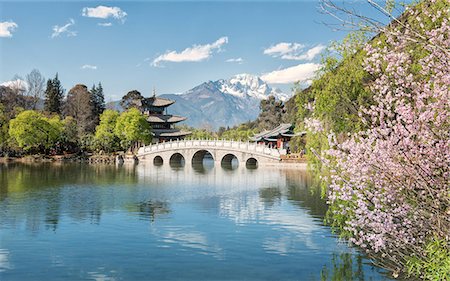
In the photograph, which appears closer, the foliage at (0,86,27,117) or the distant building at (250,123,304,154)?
the distant building at (250,123,304,154)

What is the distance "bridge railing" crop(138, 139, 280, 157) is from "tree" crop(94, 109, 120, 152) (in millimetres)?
4609

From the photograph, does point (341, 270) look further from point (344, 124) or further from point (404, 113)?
point (404, 113)

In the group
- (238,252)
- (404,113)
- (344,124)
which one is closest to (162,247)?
(238,252)

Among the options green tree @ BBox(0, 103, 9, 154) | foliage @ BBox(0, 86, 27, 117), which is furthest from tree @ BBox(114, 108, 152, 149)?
foliage @ BBox(0, 86, 27, 117)

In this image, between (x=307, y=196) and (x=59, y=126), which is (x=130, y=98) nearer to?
(x=59, y=126)

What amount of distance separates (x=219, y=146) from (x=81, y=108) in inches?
1173

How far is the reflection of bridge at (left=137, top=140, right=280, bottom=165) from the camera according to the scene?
46781 mm

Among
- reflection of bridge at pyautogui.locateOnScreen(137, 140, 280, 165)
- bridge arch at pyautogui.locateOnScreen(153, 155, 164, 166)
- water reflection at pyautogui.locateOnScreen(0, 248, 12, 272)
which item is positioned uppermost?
reflection of bridge at pyautogui.locateOnScreen(137, 140, 280, 165)

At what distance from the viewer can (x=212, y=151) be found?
5062 centimetres

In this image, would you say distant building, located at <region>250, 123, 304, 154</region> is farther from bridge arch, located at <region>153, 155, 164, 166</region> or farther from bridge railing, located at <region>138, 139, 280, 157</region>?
bridge arch, located at <region>153, 155, 164, 166</region>

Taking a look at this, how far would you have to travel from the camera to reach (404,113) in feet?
22.4

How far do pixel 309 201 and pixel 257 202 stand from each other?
7.85 ft

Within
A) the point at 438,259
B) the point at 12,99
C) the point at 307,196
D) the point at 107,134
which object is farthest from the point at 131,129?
the point at 438,259

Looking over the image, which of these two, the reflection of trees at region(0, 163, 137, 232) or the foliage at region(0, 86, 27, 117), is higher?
the foliage at region(0, 86, 27, 117)
